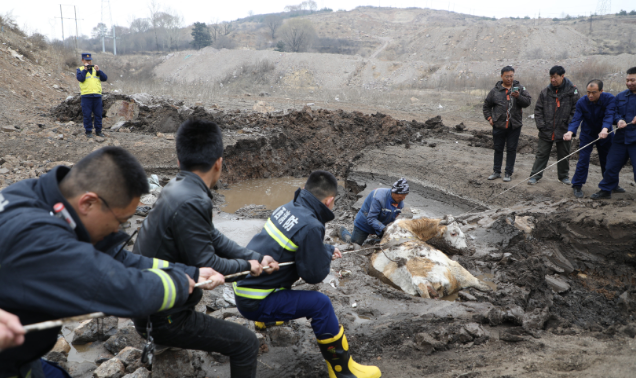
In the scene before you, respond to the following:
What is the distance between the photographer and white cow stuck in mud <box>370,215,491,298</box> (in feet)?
15.0

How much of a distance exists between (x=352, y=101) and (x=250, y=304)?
20506mm

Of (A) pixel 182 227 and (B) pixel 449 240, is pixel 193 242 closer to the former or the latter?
(A) pixel 182 227

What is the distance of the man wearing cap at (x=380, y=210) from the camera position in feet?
18.5

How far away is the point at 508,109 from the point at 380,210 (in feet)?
13.5

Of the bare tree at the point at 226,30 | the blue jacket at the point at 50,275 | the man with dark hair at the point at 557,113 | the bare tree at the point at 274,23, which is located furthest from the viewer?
the bare tree at the point at 274,23

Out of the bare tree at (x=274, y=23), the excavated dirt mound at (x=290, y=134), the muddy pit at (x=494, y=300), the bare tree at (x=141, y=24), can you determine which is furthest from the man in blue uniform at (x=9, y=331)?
the bare tree at (x=141, y=24)

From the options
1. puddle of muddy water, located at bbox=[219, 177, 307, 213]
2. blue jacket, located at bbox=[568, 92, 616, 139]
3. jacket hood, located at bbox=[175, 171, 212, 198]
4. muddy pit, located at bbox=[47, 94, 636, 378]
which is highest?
blue jacket, located at bbox=[568, 92, 616, 139]

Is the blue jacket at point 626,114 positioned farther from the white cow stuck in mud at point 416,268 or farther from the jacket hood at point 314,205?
the jacket hood at point 314,205

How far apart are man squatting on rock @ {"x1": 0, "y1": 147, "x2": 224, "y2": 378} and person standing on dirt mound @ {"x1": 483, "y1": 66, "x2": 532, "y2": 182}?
7727 mm

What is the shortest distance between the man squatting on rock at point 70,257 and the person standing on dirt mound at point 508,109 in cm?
773

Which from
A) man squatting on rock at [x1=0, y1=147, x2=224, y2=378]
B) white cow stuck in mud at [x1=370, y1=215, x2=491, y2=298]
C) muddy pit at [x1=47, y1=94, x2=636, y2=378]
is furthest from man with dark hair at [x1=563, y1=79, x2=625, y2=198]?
man squatting on rock at [x1=0, y1=147, x2=224, y2=378]

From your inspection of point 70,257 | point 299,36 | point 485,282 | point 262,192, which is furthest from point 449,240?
point 299,36

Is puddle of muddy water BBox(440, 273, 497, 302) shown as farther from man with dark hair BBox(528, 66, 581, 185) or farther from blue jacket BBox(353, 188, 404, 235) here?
man with dark hair BBox(528, 66, 581, 185)

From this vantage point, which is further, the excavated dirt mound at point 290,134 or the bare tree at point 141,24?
the bare tree at point 141,24
